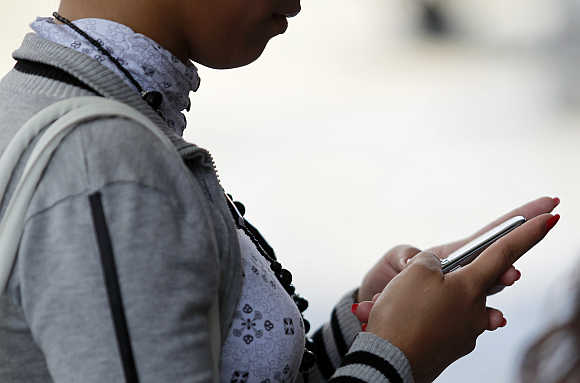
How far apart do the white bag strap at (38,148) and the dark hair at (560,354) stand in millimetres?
451

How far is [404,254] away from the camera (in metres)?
0.88

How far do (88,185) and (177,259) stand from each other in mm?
71

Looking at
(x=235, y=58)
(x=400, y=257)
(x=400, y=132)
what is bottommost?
(x=400, y=132)

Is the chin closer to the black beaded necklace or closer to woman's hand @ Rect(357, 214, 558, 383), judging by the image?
the black beaded necklace

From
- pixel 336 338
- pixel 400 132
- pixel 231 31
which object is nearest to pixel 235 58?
pixel 231 31

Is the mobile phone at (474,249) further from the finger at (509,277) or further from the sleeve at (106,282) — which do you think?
the sleeve at (106,282)

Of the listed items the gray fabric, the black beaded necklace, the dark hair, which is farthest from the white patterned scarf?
the dark hair

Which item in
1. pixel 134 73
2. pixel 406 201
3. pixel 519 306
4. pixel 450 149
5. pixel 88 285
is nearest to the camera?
pixel 88 285

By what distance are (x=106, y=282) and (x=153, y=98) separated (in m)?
0.19

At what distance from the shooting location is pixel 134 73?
59 cm

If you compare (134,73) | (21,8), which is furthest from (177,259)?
(21,8)

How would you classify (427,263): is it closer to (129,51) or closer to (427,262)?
(427,262)

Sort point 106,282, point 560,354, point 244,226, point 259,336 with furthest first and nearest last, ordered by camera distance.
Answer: point 560,354, point 244,226, point 259,336, point 106,282

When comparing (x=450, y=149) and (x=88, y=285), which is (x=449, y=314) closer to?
(x=88, y=285)
